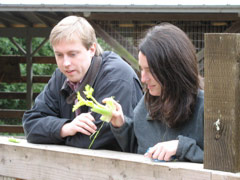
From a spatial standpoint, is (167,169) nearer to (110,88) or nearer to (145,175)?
(145,175)

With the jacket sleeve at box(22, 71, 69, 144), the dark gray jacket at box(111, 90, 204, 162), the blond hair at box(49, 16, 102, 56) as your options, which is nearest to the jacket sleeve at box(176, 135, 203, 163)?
the dark gray jacket at box(111, 90, 204, 162)

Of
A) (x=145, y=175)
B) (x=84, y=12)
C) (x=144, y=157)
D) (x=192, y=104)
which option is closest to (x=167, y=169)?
(x=145, y=175)

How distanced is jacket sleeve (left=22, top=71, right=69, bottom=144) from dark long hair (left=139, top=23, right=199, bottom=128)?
0.64 metres

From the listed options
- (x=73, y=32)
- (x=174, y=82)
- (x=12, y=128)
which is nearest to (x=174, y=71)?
(x=174, y=82)

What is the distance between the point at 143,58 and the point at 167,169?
54 cm

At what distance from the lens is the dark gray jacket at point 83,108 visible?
2.34 m

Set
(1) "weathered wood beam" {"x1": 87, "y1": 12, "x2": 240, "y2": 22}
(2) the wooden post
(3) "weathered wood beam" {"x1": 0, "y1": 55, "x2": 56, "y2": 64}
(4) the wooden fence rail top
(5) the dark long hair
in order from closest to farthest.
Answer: (2) the wooden post, (4) the wooden fence rail top, (5) the dark long hair, (1) "weathered wood beam" {"x1": 87, "y1": 12, "x2": 240, "y2": 22}, (3) "weathered wood beam" {"x1": 0, "y1": 55, "x2": 56, "y2": 64}

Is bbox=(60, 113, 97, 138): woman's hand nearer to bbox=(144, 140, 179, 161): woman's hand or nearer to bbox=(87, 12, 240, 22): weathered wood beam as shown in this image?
bbox=(144, 140, 179, 161): woman's hand

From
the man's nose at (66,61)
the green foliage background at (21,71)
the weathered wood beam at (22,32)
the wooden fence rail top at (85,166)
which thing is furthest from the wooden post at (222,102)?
the green foliage background at (21,71)

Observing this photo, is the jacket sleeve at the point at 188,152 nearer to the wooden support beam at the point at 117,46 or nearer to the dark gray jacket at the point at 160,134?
the dark gray jacket at the point at 160,134

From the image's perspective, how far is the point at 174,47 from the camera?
6.43 ft

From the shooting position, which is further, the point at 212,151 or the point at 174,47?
the point at 174,47

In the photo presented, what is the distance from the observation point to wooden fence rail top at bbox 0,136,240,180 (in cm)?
162

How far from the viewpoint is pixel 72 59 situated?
7.94 feet
